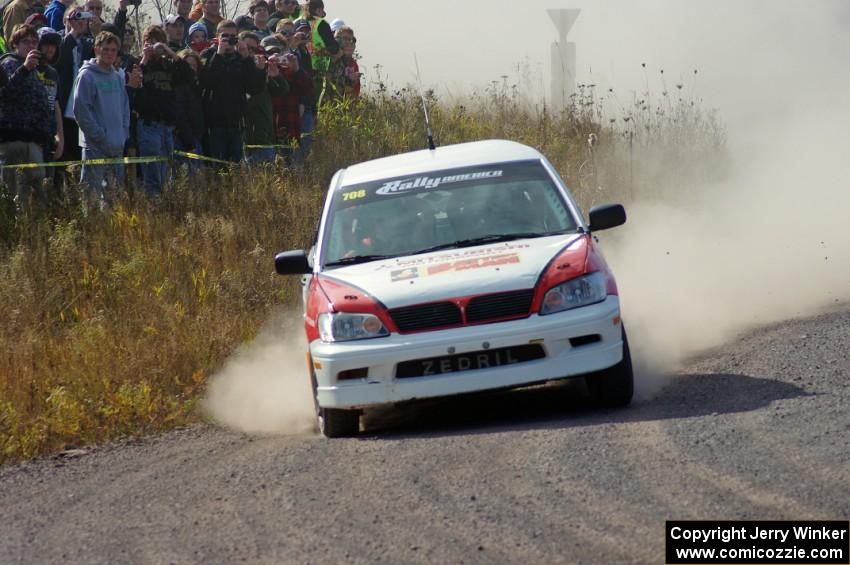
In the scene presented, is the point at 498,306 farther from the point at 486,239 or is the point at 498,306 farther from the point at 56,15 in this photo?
the point at 56,15

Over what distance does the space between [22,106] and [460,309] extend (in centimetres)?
672

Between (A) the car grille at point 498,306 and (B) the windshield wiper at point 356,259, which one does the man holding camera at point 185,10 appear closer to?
(B) the windshield wiper at point 356,259

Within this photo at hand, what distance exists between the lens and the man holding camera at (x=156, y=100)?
15469mm

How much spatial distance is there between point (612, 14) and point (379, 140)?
544 inches

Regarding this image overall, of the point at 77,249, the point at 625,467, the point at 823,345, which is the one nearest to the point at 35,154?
the point at 77,249

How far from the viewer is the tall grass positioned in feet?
35.1

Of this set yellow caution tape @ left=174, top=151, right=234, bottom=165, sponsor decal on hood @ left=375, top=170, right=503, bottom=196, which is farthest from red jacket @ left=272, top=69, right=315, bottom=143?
sponsor decal on hood @ left=375, top=170, right=503, bottom=196

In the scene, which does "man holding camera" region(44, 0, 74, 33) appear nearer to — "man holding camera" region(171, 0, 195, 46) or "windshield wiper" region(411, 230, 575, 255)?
"man holding camera" region(171, 0, 195, 46)

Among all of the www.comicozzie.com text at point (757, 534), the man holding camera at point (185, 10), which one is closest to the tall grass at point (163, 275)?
the man holding camera at point (185, 10)

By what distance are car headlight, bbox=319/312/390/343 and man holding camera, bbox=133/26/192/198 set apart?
280 inches

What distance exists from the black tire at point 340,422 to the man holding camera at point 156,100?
7172mm

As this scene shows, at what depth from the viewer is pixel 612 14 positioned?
32562mm

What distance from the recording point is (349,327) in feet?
29.1

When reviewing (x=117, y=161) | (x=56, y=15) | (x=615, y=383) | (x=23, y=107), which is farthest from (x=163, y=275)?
(x=615, y=383)
